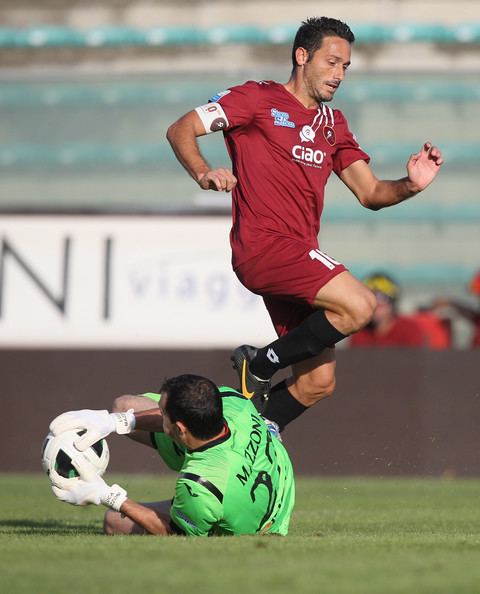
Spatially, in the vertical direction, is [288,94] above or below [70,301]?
above

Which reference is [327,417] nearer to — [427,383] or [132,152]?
[427,383]

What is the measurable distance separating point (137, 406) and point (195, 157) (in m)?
1.39

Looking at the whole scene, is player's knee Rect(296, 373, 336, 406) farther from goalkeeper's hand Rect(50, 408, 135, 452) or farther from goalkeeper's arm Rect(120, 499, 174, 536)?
goalkeeper's arm Rect(120, 499, 174, 536)

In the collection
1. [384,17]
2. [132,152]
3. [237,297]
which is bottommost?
A: [237,297]

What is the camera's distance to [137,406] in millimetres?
7414

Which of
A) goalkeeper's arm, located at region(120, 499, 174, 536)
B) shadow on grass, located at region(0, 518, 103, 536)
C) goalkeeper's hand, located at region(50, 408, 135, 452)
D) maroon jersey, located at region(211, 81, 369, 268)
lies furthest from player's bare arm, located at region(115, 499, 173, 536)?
maroon jersey, located at region(211, 81, 369, 268)

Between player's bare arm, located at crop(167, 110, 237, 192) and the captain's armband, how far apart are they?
3 cm

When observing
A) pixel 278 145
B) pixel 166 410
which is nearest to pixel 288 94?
pixel 278 145

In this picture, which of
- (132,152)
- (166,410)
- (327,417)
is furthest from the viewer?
(132,152)

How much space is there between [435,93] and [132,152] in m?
3.66

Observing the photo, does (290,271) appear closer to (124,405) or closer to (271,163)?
(271,163)

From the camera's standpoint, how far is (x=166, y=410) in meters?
6.52

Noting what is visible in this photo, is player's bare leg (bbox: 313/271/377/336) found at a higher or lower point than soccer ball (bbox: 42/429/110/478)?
higher

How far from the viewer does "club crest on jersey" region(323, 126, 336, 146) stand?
7.90 m
